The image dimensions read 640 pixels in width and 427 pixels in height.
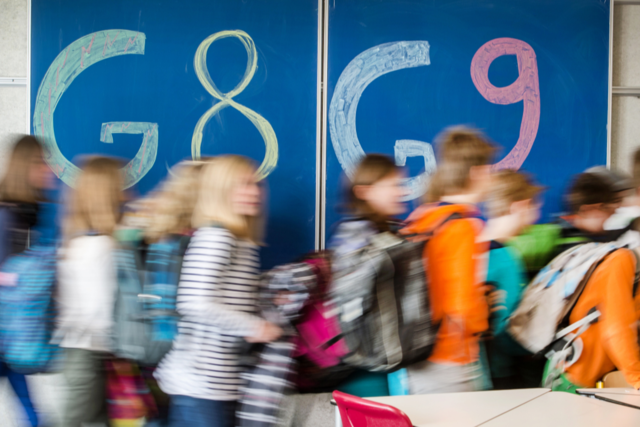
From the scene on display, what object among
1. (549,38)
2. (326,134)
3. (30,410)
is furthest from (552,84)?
(30,410)

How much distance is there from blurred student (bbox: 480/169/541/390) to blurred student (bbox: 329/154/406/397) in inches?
18.3

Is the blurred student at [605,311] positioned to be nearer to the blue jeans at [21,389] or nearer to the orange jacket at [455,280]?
the orange jacket at [455,280]

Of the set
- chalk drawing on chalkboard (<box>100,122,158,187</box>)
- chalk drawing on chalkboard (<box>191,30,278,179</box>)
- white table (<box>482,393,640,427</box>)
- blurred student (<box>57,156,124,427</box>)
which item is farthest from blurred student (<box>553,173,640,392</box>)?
chalk drawing on chalkboard (<box>100,122,158,187</box>)

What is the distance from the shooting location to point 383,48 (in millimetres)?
2840

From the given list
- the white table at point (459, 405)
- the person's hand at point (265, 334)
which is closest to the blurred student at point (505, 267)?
the white table at point (459, 405)

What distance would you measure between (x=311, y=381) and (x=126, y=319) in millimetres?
746

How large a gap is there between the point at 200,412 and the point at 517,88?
2630 millimetres

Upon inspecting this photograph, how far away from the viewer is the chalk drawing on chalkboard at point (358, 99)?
9.23 ft

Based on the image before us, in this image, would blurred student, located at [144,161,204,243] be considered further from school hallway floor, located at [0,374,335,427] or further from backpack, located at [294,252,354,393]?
school hallway floor, located at [0,374,335,427]

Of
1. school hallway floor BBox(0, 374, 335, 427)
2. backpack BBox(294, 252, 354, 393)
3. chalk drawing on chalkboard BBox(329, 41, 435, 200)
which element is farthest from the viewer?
chalk drawing on chalkboard BBox(329, 41, 435, 200)

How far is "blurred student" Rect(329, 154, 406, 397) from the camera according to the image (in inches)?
65.9

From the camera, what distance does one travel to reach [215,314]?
1401 mm

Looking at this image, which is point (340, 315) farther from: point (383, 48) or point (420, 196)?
point (383, 48)

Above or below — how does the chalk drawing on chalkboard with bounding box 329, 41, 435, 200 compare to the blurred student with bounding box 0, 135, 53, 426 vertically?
above
